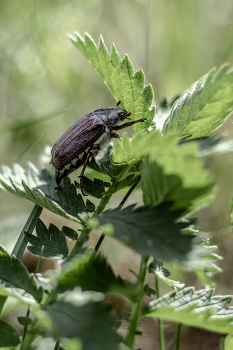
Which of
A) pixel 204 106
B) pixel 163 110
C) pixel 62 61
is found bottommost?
pixel 204 106

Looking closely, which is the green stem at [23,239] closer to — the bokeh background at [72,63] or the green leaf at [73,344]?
the green leaf at [73,344]

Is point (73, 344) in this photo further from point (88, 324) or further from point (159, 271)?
point (159, 271)

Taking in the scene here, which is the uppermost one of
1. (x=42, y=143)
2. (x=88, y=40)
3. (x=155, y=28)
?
(x=155, y=28)

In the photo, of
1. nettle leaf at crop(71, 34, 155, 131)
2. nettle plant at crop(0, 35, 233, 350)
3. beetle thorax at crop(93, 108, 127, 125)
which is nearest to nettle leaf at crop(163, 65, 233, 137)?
nettle plant at crop(0, 35, 233, 350)

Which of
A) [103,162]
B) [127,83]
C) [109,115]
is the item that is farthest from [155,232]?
[109,115]

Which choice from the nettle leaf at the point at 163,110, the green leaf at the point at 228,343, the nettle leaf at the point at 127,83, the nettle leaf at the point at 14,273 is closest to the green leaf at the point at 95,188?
the nettle leaf at the point at 127,83

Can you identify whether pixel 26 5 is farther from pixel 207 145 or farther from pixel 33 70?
pixel 207 145

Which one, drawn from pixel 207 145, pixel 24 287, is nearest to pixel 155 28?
pixel 207 145
